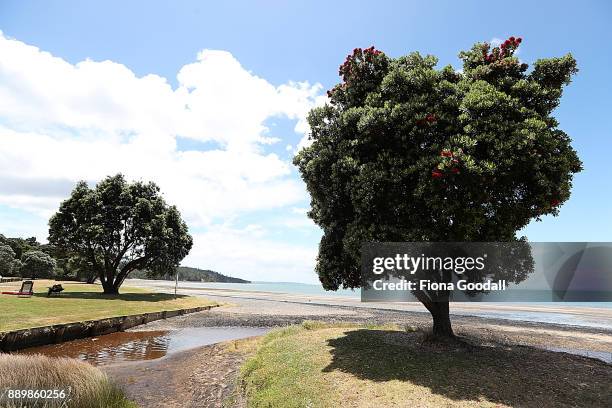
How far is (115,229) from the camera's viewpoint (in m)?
45.2

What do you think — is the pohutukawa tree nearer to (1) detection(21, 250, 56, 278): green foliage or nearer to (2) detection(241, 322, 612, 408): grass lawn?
(2) detection(241, 322, 612, 408): grass lawn

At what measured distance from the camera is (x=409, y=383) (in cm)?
1107

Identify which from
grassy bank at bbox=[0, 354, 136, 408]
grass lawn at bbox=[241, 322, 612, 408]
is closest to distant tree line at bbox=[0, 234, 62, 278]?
grassy bank at bbox=[0, 354, 136, 408]

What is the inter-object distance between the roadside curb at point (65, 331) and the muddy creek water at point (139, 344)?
16.3 inches

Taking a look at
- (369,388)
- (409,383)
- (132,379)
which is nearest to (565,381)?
(409,383)

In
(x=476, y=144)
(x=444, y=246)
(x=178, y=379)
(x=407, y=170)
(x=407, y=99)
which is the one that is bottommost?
(x=178, y=379)

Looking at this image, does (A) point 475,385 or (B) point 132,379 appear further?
(B) point 132,379

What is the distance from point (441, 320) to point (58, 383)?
1402cm

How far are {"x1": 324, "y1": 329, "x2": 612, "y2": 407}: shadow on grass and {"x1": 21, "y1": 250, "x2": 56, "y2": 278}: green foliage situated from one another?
8474 cm

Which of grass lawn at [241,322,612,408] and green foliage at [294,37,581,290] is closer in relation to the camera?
grass lawn at [241,322,612,408]

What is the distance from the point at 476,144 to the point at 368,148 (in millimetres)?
4001

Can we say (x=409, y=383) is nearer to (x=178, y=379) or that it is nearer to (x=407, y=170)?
(x=407, y=170)

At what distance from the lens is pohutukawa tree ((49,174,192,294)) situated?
1722 inches

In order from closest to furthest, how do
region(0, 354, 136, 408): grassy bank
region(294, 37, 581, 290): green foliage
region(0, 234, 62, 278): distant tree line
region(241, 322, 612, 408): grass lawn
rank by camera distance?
region(0, 354, 136, 408): grassy bank < region(241, 322, 612, 408): grass lawn < region(294, 37, 581, 290): green foliage < region(0, 234, 62, 278): distant tree line
